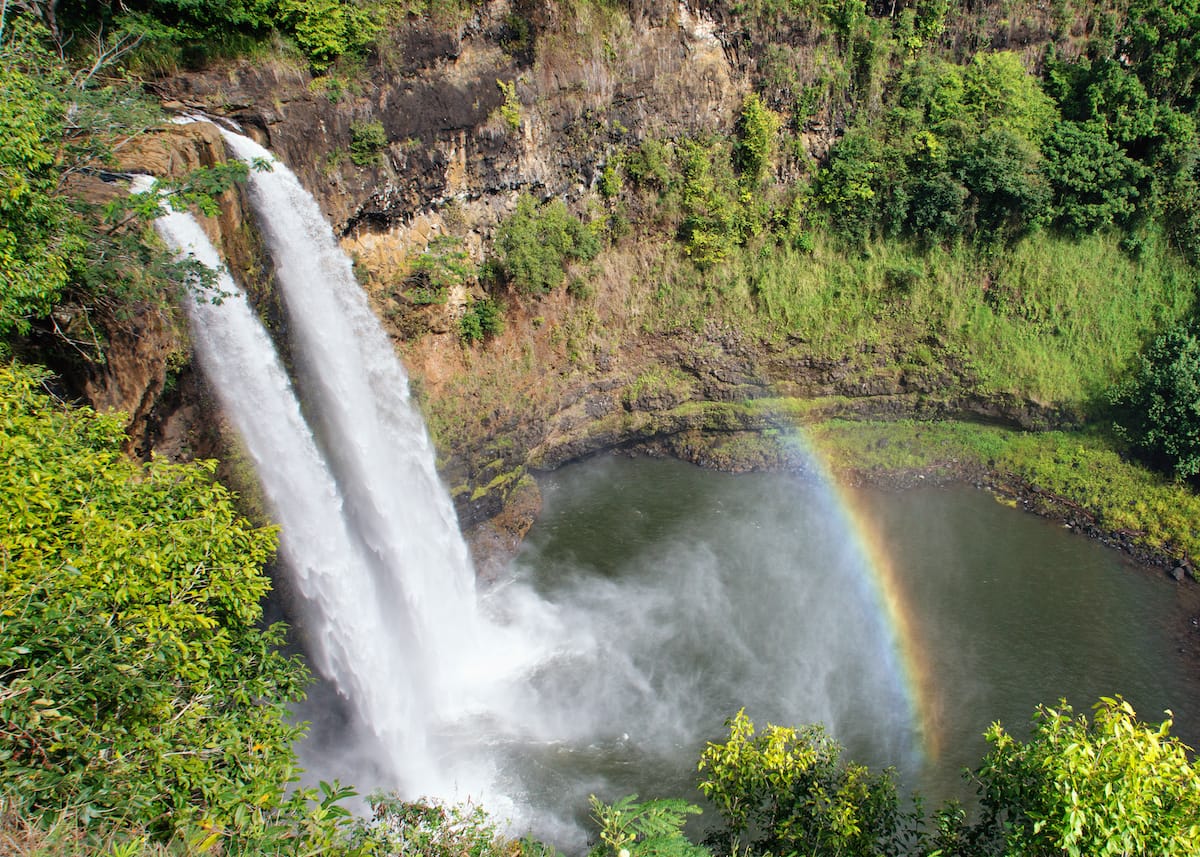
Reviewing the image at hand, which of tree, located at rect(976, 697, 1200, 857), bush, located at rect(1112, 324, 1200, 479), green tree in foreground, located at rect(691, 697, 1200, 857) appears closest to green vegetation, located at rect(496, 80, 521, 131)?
green tree in foreground, located at rect(691, 697, 1200, 857)

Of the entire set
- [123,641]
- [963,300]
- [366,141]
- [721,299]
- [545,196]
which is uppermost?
[366,141]

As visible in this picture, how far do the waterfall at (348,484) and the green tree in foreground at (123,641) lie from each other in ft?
15.2

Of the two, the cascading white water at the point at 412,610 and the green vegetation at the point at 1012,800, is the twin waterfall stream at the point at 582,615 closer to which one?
the cascading white water at the point at 412,610

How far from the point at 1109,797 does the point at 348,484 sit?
1461 centimetres

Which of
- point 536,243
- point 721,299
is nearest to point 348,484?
point 536,243

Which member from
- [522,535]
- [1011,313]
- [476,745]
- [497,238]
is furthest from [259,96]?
[1011,313]

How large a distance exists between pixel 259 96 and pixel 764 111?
15078 mm

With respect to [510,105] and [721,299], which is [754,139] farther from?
[510,105]

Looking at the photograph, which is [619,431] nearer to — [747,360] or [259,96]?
[747,360]

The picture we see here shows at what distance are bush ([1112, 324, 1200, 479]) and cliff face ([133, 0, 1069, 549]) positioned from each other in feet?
6.90

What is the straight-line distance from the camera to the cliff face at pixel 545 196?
Result: 17.4m

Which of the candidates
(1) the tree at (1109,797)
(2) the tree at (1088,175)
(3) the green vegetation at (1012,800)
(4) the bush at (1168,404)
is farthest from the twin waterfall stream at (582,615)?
(2) the tree at (1088,175)

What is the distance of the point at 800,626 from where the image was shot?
18.3 metres

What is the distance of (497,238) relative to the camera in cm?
2067
